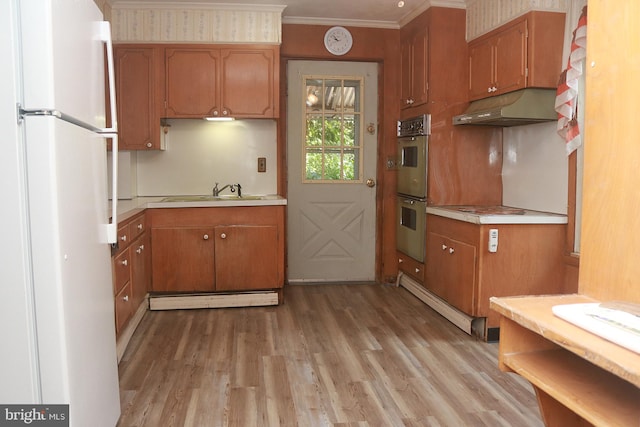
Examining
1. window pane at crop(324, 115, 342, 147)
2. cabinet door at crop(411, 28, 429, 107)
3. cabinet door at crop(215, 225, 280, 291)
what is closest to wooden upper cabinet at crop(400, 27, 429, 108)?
cabinet door at crop(411, 28, 429, 107)

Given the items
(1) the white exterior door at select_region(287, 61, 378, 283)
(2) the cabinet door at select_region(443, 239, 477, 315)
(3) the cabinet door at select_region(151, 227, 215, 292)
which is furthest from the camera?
(1) the white exterior door at select_region(287, 61, 378, 283)

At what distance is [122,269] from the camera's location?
296cm

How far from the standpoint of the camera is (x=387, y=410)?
2.31 meters

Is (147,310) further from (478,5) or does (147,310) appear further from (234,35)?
(478,5)

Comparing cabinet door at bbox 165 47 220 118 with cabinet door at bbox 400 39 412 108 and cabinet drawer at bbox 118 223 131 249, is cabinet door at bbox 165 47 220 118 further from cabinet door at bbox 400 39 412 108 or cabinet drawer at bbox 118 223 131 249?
cabinet door at bbox 400 39 412 108

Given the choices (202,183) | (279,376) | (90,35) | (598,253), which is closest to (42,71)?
(90,35)

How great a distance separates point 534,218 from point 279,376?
1880mm

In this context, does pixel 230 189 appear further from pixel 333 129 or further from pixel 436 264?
pixel 436 264

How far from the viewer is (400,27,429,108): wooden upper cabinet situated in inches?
163

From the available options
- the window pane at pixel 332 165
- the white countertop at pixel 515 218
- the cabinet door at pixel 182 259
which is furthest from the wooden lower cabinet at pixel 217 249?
the white countertop at pixel 515 218

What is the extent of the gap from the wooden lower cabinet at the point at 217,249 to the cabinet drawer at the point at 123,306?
0.72 metres

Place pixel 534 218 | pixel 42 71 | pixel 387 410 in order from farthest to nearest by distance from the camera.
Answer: pixel 534 218 → pixel 387 410 → pixel 42 71

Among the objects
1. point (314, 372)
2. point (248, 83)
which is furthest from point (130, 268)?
point (248, 83)

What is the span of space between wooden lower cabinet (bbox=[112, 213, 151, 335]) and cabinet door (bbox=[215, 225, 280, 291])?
0.54m
